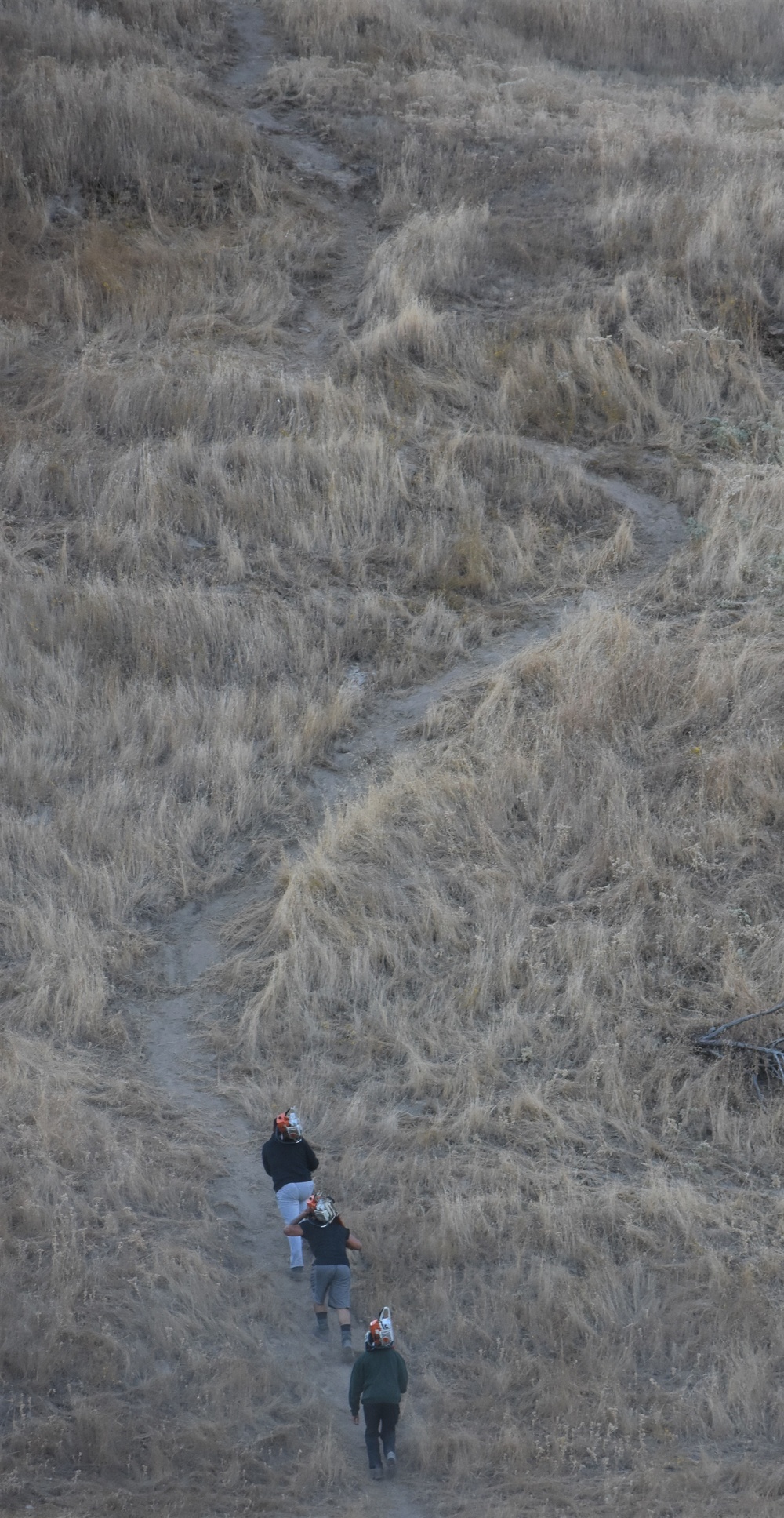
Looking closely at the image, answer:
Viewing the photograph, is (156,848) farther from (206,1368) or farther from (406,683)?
(206,1368)

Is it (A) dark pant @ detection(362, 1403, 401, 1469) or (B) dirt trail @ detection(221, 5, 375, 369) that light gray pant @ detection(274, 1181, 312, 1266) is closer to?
(A) dark pant @ detection(362, 1403, 401, 1469)

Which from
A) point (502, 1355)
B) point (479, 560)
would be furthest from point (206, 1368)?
point (479, 560)

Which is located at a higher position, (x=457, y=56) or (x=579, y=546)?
(x=457, y=56)

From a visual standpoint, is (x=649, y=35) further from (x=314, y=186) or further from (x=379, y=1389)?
(x=379, y=1389)

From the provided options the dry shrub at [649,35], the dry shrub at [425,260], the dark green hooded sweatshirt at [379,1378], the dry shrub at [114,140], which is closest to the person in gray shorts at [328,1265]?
the dark green hooded sweatshirt at [379,1378]

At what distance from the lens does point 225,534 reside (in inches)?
427

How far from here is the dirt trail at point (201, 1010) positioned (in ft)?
19.4

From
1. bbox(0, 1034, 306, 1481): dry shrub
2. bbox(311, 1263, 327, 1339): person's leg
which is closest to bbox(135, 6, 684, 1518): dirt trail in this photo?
bbox(311, 1263, 327, 1339): person's leg

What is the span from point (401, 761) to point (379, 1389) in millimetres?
4602

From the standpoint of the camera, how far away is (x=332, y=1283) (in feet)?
19.8

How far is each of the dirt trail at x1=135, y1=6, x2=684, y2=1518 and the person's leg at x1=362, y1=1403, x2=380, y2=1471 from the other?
0.28 feet

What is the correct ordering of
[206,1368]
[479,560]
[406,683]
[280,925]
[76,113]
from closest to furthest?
[206,1368] → [280,925] → [406,683] → [479,560] → [76,113]

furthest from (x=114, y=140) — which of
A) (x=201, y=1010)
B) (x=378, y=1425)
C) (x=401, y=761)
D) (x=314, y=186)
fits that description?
(x=378, y=1425)

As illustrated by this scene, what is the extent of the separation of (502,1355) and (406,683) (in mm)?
5304
